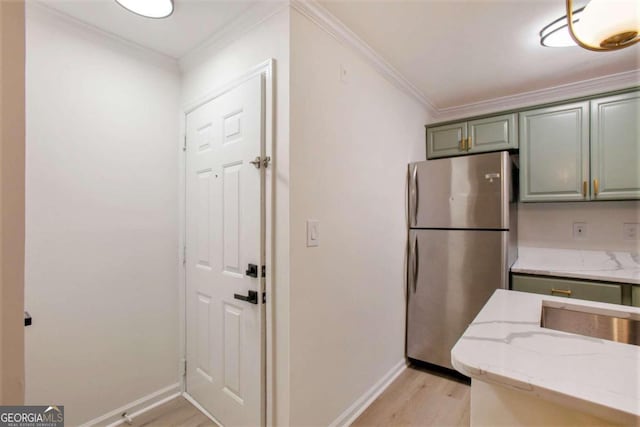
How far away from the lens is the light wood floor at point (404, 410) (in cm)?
174

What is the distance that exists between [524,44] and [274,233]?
1986mm

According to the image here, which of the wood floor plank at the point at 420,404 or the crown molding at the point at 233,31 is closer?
the crown molding at the point at 233,31

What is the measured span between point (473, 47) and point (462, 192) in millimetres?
1003

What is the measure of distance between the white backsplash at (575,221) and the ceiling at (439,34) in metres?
1.04

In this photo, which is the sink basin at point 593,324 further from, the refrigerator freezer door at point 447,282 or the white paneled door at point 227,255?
the white paneled door at point 227,255

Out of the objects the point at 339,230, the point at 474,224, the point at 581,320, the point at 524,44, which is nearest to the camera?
the point at 581,320

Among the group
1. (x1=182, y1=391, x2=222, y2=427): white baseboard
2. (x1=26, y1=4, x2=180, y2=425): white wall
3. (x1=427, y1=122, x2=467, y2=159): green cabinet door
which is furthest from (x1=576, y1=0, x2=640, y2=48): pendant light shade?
(x1=182, y1=391, x2=222, y2=427): white baseboard

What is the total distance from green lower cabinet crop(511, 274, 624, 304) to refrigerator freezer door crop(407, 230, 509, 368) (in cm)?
13

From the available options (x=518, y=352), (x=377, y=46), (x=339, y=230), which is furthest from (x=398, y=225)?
(x=518, y=352)

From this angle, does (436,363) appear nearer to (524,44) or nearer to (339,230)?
(339,230)

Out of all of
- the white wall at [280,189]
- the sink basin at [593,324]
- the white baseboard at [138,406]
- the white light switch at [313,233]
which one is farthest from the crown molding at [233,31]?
the white baseboard at [138,406]

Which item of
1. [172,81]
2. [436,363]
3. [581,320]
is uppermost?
[172,81]

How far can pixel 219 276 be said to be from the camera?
173cm

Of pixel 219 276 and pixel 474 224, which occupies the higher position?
pixel 474 224
